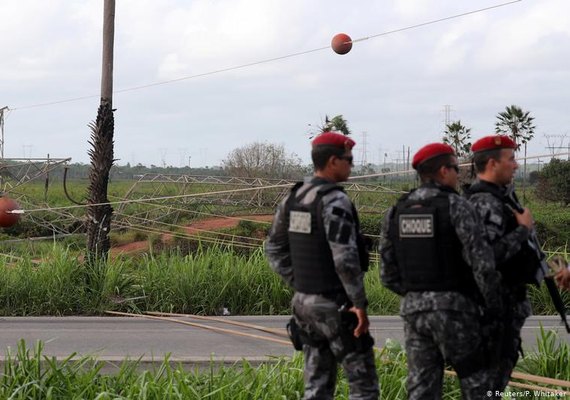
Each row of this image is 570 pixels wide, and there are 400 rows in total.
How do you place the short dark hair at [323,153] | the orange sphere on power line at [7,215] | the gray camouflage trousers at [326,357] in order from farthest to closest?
1. the orange sphere on power line at [7,215]
2. the short dark hair at [323,153]
3. the gray camouflage trousers at [326,357]

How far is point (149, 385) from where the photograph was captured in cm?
605

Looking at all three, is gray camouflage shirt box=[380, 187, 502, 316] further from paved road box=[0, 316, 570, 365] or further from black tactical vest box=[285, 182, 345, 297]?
paved road box=[0, 316, 570, 365]

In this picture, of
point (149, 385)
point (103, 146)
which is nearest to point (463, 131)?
point (103, 146)

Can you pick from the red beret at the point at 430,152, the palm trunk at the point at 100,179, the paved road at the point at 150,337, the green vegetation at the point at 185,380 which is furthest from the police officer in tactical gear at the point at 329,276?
the palm trunk at the point at 100,179

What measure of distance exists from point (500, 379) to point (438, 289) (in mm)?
656

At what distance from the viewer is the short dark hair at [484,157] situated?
15.8ft

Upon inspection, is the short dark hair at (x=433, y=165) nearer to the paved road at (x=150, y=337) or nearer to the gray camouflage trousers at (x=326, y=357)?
the gray camouflage trousers at (x=326, y=357)

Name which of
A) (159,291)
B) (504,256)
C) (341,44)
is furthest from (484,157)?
(159,291)

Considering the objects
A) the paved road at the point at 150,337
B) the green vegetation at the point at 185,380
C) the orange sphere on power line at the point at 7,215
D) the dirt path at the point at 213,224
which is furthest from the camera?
the dirt path at the point at 213,224

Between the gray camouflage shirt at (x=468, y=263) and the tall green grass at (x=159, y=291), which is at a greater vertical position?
the gray camouflage shirt at (x=468, y=263)

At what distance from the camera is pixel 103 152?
13562mm

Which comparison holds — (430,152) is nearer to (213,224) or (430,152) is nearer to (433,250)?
(433,250)

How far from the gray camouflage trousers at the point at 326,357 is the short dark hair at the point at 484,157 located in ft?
3.81

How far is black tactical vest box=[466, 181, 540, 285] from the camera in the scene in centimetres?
466
